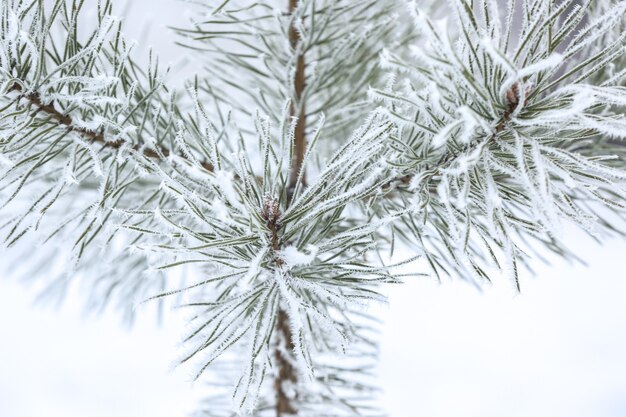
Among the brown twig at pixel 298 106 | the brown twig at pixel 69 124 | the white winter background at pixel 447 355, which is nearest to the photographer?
the brown twig at pixel 69 124

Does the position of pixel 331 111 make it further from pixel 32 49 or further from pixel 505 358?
pixel 505 358

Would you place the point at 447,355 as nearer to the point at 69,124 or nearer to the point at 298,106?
the point at 298,106

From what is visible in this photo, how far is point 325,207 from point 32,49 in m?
0.15

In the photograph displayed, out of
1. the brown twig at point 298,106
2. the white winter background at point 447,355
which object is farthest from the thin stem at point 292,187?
the white winter background at point 447,355

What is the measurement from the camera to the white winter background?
0.64 meters

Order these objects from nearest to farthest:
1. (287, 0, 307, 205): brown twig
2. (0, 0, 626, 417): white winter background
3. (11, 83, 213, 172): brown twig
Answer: (11, 83, 213, 172): brown twig, (287, 0, 307, 205): brown twig, (0, 0, 626, 417): white winter background

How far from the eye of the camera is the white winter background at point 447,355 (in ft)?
2.11

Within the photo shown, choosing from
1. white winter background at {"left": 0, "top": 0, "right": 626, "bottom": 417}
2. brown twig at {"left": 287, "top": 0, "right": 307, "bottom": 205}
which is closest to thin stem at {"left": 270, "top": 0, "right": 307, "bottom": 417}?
brown twig at {"left": 287, "top": 0, "right": 307, "bottom": 205}

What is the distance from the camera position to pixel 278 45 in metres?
0.45

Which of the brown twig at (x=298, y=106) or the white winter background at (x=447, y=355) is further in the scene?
the white winter background at (x=447, y=355)

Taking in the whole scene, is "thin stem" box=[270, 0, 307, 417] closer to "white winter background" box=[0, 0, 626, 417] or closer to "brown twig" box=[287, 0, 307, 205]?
"brown twig" box=[287, 0, 307, 205]

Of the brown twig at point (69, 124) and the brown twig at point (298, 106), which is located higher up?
the brown twig at point (298, 106)

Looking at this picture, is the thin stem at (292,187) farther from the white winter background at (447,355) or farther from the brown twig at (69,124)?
the white winter background at (447,355)

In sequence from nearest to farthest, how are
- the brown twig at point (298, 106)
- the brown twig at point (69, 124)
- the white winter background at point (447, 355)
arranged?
the brown twig at point (69, 124)
the brown twig at point (298, 106)
the white winter background at point (447, 355)
